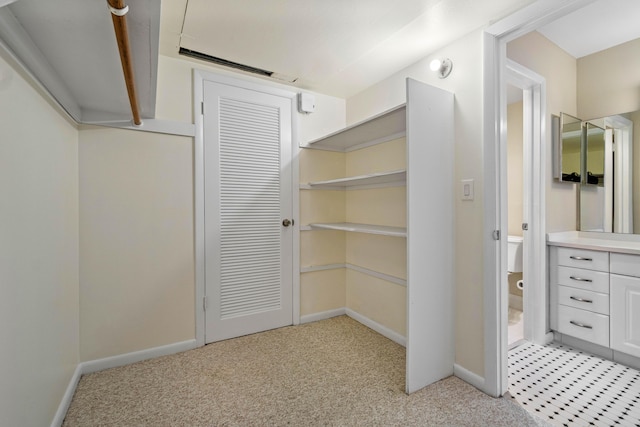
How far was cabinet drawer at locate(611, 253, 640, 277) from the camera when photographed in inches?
76.1

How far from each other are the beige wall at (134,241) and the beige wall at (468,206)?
1910 millimetres

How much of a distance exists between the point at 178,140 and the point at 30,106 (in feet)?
3.23

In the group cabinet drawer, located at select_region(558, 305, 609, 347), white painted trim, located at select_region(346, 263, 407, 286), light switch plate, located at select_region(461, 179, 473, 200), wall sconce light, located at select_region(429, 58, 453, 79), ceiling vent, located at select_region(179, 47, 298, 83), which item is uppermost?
ceiling vent, located at select_region(179, 47, 298, 83)

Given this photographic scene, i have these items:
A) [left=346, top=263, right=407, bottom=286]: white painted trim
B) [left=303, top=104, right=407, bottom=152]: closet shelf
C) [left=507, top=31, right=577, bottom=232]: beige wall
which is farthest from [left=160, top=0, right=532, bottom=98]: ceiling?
[left=346, top=263, right=407, bottom=286]: white painted trim

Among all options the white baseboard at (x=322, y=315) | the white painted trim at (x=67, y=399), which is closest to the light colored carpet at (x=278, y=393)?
the white painted trim at (x=67, y=399)

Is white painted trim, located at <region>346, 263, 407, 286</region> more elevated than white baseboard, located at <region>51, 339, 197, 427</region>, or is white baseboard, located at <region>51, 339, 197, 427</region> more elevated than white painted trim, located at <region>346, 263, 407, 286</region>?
white painted trim, located at <region>346, 263, 407, 286</region>

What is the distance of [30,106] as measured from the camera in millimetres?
1221

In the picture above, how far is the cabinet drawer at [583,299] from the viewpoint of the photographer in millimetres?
2092

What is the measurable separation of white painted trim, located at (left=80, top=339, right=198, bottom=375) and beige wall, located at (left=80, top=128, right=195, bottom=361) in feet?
0.12

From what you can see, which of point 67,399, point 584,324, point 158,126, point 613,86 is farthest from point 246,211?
point 613,86

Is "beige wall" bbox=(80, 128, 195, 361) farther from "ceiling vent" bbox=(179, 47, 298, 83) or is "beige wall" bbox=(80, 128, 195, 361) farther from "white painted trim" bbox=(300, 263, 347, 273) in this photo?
"white painted trim" bbox=(300, 263, 347, 273)

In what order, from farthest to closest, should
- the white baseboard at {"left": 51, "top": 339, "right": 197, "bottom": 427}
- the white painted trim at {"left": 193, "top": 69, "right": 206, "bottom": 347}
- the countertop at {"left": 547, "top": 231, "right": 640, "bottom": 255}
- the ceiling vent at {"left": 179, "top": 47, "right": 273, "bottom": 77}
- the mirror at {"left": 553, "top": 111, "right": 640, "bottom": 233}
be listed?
the mirror at {"left": 553, "top": 111, "right": 640, "bottom": 233} < the white painted trim at {"left": 193, "top": 69, "right": 206, "bottom": 347} < the ceiling vent at {"left": 179, "top": 47, "right": 273, "bottom": 77} < the countertop at {"left": 547, "top": 231, "right": 640, "bottom": 255} < the white baseboard at {"left": 51, "top": 339, "right": 197, "bottom": 427}

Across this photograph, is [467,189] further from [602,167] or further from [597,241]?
[602,167]

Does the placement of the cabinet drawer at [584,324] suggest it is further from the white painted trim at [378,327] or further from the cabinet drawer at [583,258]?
the white painted trim at [378,327]
